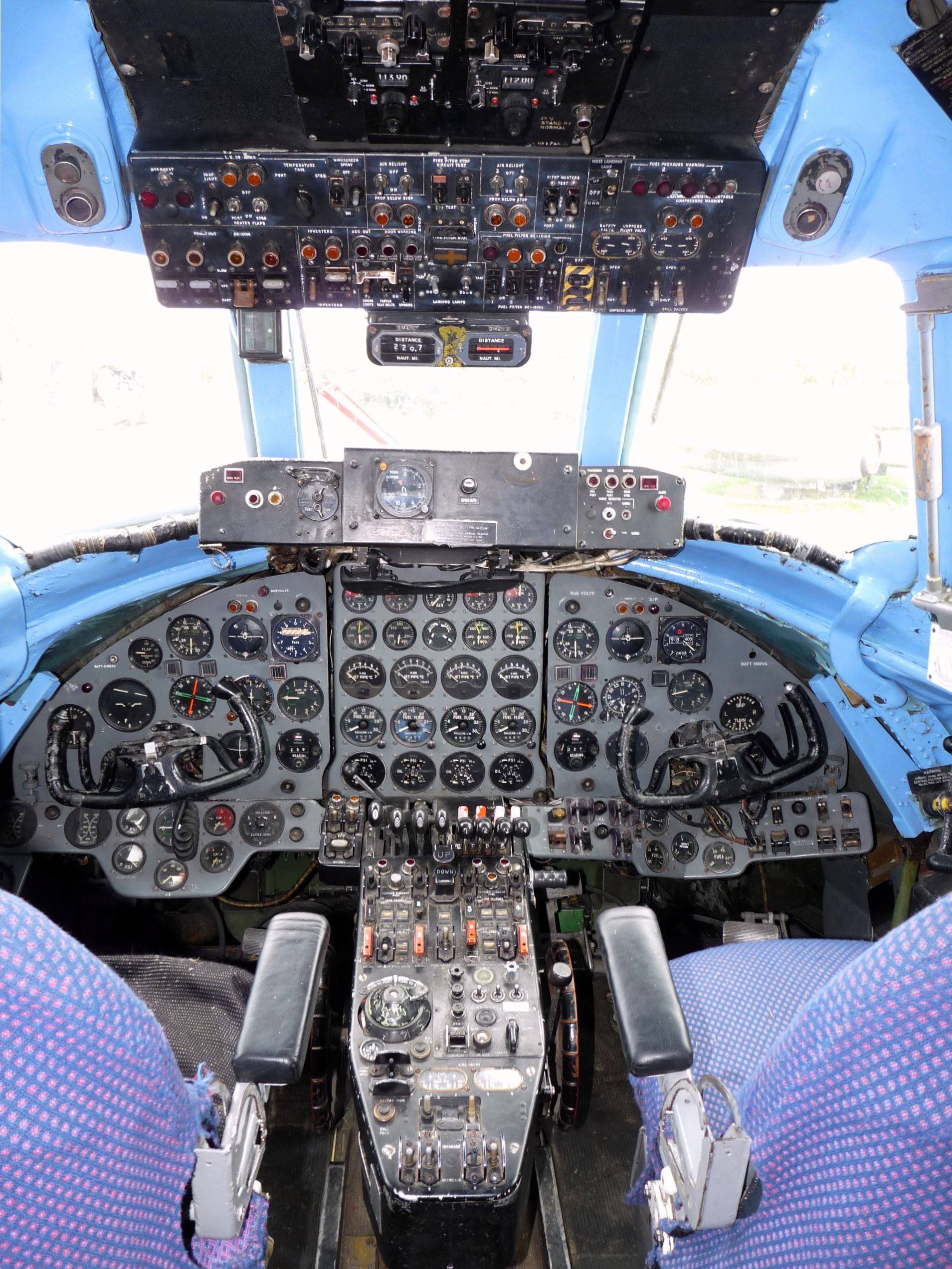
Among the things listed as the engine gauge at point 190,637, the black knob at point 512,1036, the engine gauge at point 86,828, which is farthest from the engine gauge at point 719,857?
→ the engine gauge at point 86,828

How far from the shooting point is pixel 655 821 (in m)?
3.86

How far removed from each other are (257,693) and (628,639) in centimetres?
163

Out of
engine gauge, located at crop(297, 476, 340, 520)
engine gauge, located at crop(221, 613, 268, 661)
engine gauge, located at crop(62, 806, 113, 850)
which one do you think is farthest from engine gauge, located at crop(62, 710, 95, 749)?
engine gauge, located at crop(297, 476, 340, 520)

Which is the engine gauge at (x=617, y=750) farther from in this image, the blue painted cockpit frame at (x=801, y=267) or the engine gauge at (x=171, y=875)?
the engine gauge at (x=171, y=875)

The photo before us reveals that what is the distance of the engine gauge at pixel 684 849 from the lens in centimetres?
385

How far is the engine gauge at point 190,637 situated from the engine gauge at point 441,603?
93 centimetres

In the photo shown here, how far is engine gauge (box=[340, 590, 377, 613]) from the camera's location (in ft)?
12.5

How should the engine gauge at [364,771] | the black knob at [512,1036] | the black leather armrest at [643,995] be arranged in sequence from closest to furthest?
the black leather armrest at [643,995] → the black knob at [512,1036] → the engine gauge at [364,771]

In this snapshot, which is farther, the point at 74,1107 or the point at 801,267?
the point at 801,267

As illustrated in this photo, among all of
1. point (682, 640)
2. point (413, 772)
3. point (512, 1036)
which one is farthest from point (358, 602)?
point (512, 1036)

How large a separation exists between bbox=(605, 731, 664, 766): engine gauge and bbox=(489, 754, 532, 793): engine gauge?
35 cm

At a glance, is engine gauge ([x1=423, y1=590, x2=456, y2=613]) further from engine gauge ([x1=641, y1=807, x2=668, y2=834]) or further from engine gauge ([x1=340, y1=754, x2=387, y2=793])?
engine gauge ([x1=641, y1=807, x2=668, y2=834])

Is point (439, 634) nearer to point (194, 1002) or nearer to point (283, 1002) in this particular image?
point (194, 1002)

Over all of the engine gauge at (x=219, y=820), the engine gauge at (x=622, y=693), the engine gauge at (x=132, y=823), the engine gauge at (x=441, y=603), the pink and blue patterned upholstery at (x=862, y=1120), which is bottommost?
the engine gauge at (x=219, y=820)
